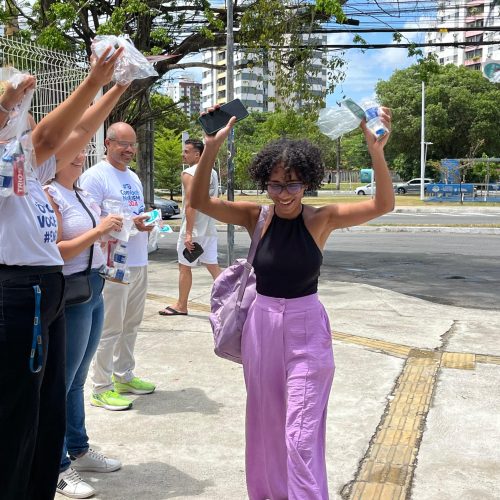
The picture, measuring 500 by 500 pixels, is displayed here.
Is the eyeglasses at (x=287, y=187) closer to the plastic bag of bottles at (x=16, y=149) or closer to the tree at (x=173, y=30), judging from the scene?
the plastic bag of bottles at (x=16, y=149)

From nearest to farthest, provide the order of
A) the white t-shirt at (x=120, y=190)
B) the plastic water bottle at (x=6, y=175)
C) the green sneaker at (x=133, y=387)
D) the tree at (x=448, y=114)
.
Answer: the plastic water bottle at (x=6, y=175) < the white t-shirt at (x=120, y=190) < the green sneaker at (x=133, y=387) < the tree at (x=448, y=114)

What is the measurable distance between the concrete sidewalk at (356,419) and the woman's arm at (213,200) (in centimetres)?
135

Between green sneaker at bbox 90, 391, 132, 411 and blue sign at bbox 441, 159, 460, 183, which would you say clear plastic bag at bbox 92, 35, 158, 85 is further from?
blue sign at bbox 441, 159, 460, 183

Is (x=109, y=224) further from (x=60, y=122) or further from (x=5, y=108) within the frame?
(x=5, y=108)

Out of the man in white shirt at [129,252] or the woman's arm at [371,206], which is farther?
the man in white shirt at [129,252]

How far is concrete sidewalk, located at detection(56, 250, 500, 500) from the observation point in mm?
3420

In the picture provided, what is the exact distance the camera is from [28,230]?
7.75 ft

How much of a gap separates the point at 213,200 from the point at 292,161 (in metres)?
0.42

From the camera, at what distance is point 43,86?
7598mm

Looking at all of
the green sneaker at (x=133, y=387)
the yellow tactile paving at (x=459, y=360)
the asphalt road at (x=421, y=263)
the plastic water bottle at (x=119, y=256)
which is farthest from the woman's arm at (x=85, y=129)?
the asphalt road at (x=421, y=263)

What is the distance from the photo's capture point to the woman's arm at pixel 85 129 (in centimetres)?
276

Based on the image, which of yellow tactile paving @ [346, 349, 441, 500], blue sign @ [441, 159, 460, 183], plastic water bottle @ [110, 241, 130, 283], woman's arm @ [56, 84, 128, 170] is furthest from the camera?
blue sign @ [441, 159, 460, 183]

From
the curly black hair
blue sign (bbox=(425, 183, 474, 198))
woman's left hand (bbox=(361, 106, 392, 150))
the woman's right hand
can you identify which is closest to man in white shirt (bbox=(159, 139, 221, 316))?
the woman's right hand

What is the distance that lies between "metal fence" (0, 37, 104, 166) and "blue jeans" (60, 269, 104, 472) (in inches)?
165
